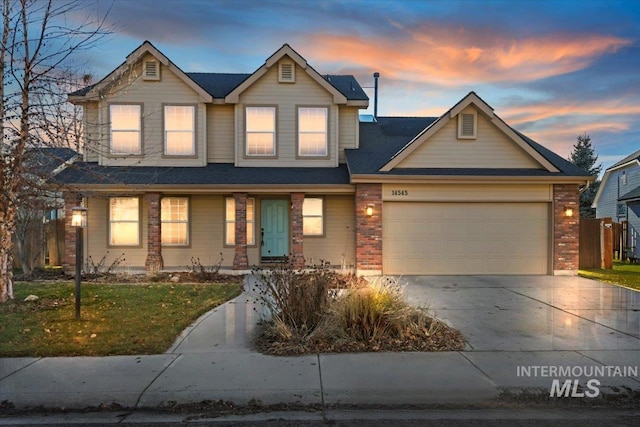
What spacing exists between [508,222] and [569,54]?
19.0 feet

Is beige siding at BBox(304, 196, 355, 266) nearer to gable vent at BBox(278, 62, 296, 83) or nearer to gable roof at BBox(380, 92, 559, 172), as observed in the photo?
gable roof at BBox(380, 92, 559, 172)

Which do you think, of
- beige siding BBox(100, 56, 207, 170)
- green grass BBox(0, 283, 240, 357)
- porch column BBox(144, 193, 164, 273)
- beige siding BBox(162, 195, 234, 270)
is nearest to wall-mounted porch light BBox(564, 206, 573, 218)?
green grass BBox(0, 283, 240, 357)

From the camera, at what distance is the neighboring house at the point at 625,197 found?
24445 millimetres

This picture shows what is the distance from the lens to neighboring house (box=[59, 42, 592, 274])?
14.3 meters

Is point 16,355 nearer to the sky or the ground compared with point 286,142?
nearer to the ground

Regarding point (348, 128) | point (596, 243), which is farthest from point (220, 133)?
point (596, 243)

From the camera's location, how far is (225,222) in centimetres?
1594

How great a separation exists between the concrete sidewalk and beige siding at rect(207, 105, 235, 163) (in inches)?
369

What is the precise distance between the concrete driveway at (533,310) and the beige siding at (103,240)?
8.76 m

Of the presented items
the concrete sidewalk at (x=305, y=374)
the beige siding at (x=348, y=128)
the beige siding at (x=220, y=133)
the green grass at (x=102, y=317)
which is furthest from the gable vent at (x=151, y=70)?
the concrete sidewalk at (x=305, y=374)

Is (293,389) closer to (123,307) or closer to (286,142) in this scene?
(123,307)

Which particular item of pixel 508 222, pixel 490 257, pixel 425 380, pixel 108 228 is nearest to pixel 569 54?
pixel 508 222

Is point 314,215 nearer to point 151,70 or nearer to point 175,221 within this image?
point 175,221

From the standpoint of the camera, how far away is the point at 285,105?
52.1 feet
